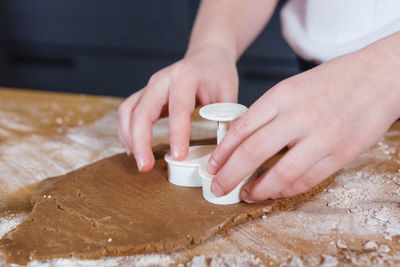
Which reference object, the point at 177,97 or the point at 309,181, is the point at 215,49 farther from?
the point at 309,181

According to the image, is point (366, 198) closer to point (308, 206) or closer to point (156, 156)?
point (308, 206)

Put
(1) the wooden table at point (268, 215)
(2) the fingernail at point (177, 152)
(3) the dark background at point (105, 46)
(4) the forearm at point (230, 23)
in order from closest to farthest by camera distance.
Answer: (1) the wooden table at point (268, 215) → (2) the fingernail at point (177, 152) → (4) the forearm at point (230, 23) → (3) the dark background at point (105, 46)

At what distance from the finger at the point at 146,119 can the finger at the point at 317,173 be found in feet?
0.78

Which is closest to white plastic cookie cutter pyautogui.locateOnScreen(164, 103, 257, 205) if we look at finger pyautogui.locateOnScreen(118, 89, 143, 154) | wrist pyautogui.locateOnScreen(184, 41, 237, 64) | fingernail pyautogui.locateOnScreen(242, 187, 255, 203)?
fingernail pyautogui.locateOnScreen(242, 187, 255, 203)

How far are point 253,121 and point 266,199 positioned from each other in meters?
0.14

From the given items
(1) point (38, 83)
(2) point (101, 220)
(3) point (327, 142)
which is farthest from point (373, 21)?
(1) point (38, 83)

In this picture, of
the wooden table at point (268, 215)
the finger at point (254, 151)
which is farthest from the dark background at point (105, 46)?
the finger at point (254, 151)

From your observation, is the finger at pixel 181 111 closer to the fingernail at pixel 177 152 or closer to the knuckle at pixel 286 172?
the fingernail at pixel 177 152

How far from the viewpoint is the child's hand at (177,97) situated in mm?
721

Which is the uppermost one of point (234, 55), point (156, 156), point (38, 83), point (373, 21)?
point (373, 21)

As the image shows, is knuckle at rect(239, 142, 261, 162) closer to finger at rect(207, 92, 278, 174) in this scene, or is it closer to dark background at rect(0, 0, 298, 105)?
finger at rect(207, 92, 278, 174)

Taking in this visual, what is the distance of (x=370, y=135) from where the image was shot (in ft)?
1.92

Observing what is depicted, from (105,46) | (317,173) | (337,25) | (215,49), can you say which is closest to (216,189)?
(317,173)

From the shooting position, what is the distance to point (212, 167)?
63 centimetres
